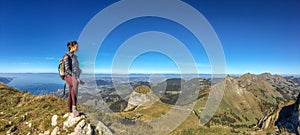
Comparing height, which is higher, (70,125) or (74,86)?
(74,86)

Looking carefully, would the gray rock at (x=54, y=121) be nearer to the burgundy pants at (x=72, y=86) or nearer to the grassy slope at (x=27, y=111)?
the grassy slope at (x=27, y=111)

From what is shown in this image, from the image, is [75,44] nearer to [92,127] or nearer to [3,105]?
[92,127]

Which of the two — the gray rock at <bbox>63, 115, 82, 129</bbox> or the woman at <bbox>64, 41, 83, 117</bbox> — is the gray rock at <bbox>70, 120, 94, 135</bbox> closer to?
the gray rock at <bbox>63, 115, 82, 129</bbox>

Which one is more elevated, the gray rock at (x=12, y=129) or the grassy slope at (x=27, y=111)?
the grassy slope at (x=27, y=111)

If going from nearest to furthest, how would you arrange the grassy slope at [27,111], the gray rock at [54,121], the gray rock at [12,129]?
the gray rock at [54,121]
the grassy slope at [27,111]
the gray rock at [12,129]

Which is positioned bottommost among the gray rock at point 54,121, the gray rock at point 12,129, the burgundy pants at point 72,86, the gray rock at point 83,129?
the gray rock at point 12,129

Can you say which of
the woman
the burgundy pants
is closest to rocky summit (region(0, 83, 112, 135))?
the burgundy pants

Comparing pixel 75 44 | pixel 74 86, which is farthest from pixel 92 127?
pixel 75 44

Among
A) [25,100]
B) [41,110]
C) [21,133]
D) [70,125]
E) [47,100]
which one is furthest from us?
[25,100]

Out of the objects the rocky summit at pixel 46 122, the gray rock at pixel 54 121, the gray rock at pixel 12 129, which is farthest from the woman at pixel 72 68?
the gray rock at pixel 12 129

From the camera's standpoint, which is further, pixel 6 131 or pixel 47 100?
pixel 47 100

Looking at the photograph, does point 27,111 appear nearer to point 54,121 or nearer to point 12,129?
point 12,129
